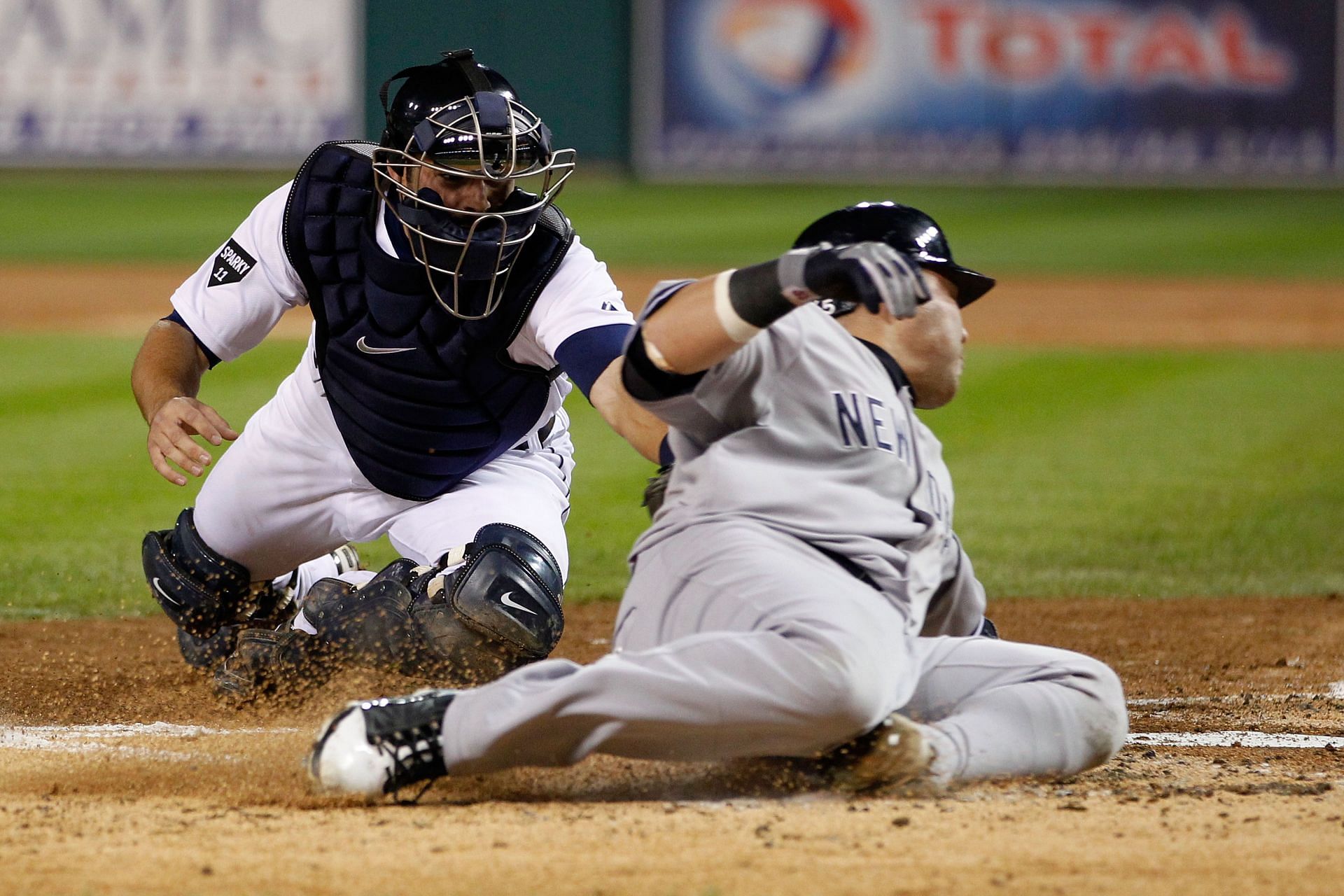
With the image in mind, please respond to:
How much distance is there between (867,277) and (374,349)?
1.79m

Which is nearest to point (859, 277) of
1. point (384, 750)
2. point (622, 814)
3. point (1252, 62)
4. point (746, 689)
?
point (746, 689)

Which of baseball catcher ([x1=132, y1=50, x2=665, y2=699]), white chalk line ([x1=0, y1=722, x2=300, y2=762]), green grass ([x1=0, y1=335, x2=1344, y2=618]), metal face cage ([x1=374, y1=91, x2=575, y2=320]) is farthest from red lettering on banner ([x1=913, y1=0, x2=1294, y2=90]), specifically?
white chalk line ([x1=0, y1=722, x2=300, y2=762])

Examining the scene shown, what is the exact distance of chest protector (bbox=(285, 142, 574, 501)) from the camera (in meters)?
3.97

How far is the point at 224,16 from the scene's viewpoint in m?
21.6

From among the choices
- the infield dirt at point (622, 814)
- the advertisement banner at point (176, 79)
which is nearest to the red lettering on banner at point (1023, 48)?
the advertisement banner at point (176, 79)

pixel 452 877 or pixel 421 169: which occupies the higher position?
pixel 421 169

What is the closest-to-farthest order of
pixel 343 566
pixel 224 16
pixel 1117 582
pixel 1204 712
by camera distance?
pixel 1204 712
pixel 343 566
pixel 1117 582
pixel 224 16

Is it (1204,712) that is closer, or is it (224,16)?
(1204,712)

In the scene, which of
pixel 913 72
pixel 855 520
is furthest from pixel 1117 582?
pixel 913 72

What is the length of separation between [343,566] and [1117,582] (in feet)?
8.43

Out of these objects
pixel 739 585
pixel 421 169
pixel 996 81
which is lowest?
pixel 996 81

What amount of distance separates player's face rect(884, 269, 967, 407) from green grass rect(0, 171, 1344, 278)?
41.6 feet

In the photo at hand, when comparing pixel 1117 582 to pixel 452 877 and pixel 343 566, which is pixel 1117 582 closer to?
pixel 343 566

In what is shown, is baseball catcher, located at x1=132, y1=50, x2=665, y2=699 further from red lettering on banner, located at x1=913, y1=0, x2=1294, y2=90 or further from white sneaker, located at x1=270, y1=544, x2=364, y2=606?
red lettering on banner, located at x1=913, y1=0, x2=1294, y2=90
